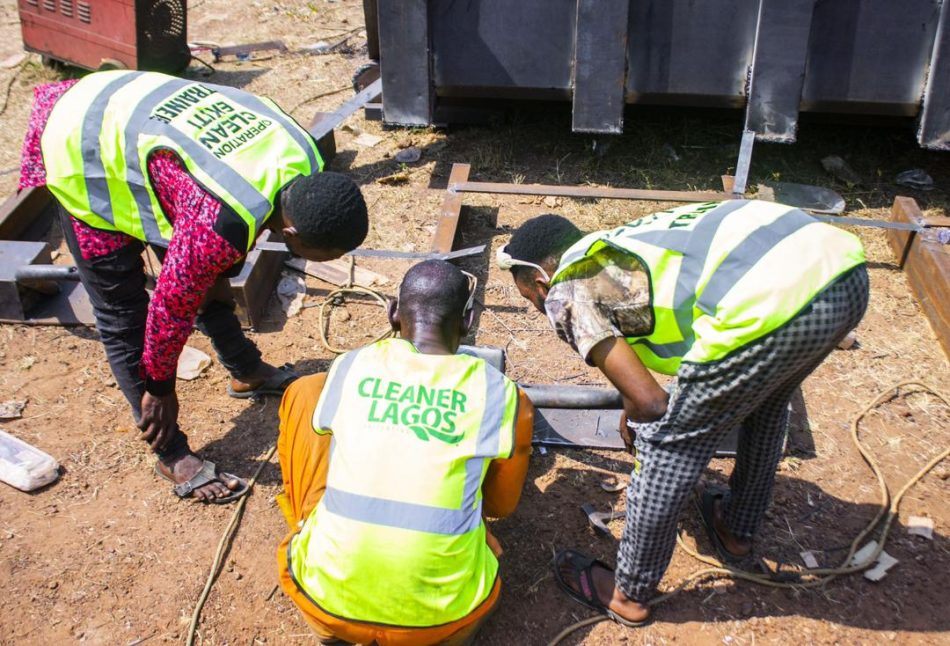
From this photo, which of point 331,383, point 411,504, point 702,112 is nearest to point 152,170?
point 331,383

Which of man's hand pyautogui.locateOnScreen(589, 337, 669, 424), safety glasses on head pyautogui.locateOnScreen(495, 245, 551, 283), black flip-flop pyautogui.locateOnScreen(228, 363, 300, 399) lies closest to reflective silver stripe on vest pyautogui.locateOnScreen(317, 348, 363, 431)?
safety glasses on head pyautogui.locateOnScreen(495, 245, 551, 283)

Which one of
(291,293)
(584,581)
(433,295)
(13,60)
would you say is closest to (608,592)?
(584,581)

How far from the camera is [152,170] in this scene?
3023 millimetres

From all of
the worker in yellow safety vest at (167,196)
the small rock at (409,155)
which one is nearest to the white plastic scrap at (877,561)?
the worker in yellow safety vest at (167,196)

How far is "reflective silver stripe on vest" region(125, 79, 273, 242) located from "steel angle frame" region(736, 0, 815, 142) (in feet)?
11.5

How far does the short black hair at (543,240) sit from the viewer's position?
2525 millimetres

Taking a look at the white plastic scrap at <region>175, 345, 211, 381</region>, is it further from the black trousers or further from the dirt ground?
the black trousers

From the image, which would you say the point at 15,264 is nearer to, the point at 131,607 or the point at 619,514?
the point at 131,607

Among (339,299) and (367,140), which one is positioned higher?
(367,140)

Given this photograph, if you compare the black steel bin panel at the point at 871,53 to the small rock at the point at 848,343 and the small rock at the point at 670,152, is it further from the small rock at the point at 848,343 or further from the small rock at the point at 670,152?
the small rock at the point at 848,343

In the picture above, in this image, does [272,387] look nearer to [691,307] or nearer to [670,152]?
[691,307]

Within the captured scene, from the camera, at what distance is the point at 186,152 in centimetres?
295

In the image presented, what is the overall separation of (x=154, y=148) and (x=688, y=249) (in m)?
1.94

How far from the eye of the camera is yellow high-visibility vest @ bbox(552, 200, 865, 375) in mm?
2305
